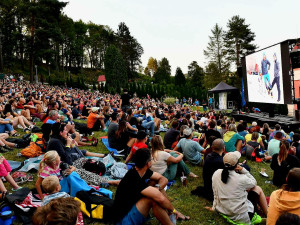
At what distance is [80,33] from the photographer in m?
53.4

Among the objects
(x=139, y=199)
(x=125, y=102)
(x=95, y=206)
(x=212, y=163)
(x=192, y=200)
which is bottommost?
(x=192, y=200)

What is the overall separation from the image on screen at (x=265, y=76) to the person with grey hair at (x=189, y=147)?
9221mm

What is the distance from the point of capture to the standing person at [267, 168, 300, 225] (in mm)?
2461

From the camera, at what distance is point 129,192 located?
8.84ft

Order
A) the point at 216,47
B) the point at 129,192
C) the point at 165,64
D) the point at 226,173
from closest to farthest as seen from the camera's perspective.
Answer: the point at 129,192 < the point at 226,173 < the point at 216,47 < the point at 165,64

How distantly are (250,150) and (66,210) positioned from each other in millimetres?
6138

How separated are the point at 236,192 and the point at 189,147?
2.28 m

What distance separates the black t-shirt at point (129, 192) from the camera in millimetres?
2676

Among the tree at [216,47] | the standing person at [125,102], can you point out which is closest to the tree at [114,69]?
the tree at [216,47]

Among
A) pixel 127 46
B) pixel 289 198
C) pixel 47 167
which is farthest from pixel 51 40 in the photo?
pixel 289 198

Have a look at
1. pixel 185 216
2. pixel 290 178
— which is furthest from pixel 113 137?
pixel 290 178

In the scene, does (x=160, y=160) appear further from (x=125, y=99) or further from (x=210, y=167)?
(x=125, y=99)

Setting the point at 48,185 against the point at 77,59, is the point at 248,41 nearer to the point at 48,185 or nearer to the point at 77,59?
the point at 77,59

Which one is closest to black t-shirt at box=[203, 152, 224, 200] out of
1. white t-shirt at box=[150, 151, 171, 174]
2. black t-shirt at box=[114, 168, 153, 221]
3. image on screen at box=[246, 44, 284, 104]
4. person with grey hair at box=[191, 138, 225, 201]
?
person with grey hair at box=[191, 138, 225, 201]
